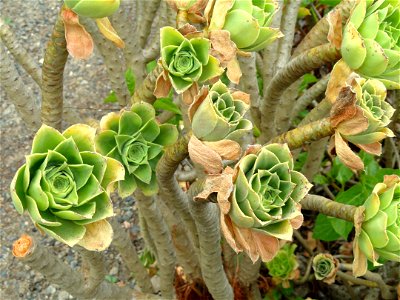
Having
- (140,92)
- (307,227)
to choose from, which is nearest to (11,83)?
(140,92)

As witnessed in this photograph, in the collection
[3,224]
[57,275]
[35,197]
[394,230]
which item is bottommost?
[3,224]

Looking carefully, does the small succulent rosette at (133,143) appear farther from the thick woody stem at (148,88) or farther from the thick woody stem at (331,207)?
the thick woody stem at (331,207)

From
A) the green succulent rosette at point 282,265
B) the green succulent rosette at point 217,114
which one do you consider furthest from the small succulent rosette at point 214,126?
the green succulent rosette at point 282,265

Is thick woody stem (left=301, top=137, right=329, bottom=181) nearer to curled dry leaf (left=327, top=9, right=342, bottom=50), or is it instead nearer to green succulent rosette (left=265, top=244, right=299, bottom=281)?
green succulent rosette (left=265, top=244, right=299, bottom=281)

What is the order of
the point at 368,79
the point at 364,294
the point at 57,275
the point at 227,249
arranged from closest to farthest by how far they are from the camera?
1. the point at 368,79
2. the point at 57,275
3. the point at 227,249
4. the point at 364,294

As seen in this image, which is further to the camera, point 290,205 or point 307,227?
point 307,227

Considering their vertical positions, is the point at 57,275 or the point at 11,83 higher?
the point at 11,83

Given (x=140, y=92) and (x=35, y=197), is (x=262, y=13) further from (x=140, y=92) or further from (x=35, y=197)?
(x=35, y=197)
